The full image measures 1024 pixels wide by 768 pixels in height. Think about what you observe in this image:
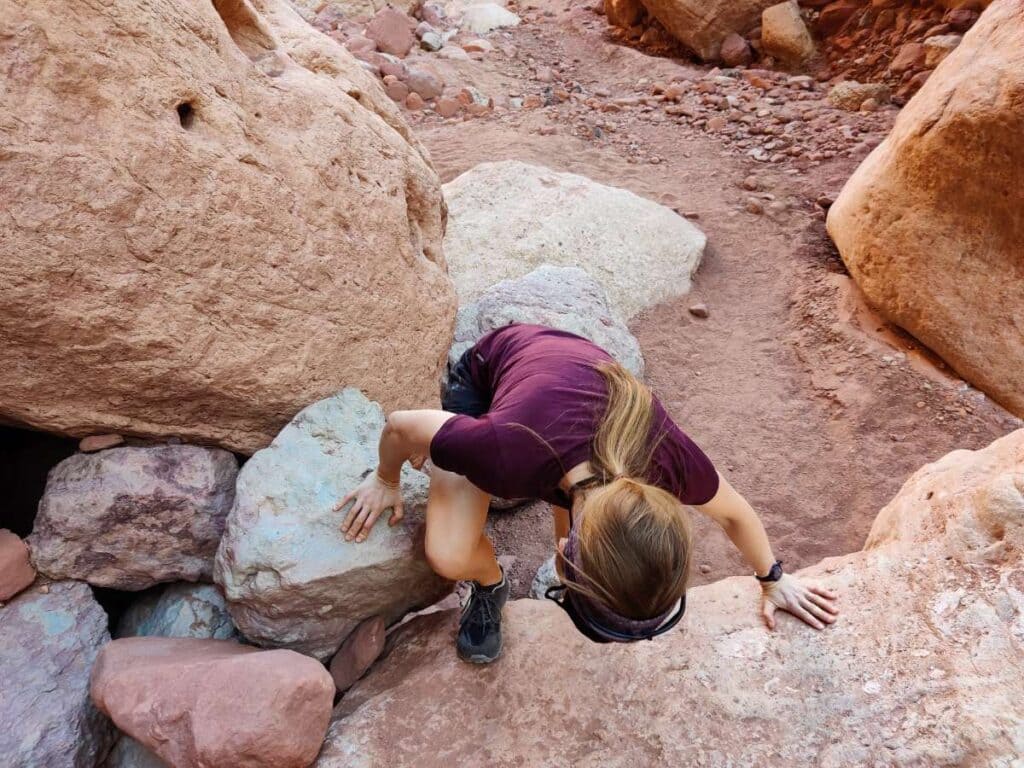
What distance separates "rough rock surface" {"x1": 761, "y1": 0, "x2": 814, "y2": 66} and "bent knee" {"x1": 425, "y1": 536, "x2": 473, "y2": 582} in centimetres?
627

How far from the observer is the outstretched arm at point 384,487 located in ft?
5.83

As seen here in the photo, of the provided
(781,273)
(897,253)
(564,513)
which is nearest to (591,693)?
(564,513)

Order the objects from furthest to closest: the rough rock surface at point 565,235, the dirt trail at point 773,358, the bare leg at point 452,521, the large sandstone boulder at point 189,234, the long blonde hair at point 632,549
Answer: the rough rock surface at point 565,235
the dirt trail at point 773,358
the bare leg at point 452,521
the large sandstone boulder at point 189,234
the long blonde hair at point 632,549

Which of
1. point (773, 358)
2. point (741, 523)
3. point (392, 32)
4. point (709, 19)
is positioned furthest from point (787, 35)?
point (741, 523)

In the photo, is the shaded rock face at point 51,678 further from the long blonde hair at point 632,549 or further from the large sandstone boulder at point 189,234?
the long blonde hair at point 632,549

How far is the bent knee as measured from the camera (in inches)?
72.1

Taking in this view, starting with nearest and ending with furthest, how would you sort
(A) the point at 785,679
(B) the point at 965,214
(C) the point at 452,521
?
(A) the point at 785,679
(C) the point at 452,521
(B) the point at 965,214

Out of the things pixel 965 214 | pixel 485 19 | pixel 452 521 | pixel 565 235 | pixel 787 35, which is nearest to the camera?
pixel 452 521

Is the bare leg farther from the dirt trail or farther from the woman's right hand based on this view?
the dirt trail

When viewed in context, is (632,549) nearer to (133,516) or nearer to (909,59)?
Result: (133,516)

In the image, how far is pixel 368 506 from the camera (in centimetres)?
195

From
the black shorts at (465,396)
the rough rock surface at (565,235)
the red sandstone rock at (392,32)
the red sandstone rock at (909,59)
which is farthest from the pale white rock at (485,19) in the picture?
the black shorts at (465,396)

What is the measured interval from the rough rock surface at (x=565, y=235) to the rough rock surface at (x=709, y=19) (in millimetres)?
3602

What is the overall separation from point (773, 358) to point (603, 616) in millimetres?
2543
